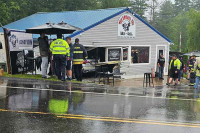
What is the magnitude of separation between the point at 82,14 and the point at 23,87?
12367mm

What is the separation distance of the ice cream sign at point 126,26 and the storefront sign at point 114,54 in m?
1.15

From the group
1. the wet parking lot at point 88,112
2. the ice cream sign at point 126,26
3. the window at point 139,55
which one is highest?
the ice cream sign at point 126,26

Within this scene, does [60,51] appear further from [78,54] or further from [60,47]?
[78,54]

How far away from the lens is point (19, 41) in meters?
14.6

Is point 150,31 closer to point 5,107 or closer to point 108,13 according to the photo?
point 108,13

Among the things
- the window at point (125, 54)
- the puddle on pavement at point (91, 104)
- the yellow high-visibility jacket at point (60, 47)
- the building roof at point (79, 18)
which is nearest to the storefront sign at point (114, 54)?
the window at point (125, 54)

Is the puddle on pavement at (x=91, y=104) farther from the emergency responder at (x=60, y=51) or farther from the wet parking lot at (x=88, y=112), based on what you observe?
the emergency responder at (x=60, y=51)

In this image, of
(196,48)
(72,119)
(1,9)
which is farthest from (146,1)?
(72,119)

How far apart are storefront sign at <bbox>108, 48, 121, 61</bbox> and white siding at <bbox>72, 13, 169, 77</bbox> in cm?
40

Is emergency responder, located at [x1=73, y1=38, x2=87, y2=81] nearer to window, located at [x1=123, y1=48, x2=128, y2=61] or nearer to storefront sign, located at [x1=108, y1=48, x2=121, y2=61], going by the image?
storefront sign, located at [x1=108, y1=48, x2=121, y2=61]

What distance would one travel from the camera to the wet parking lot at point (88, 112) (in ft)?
22.2

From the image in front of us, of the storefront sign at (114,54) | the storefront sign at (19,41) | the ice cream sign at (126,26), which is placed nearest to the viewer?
the storefront sign at (19,41)

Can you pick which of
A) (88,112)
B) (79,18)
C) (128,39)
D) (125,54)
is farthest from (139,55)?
(88,112)

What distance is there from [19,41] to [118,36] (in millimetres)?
8881
